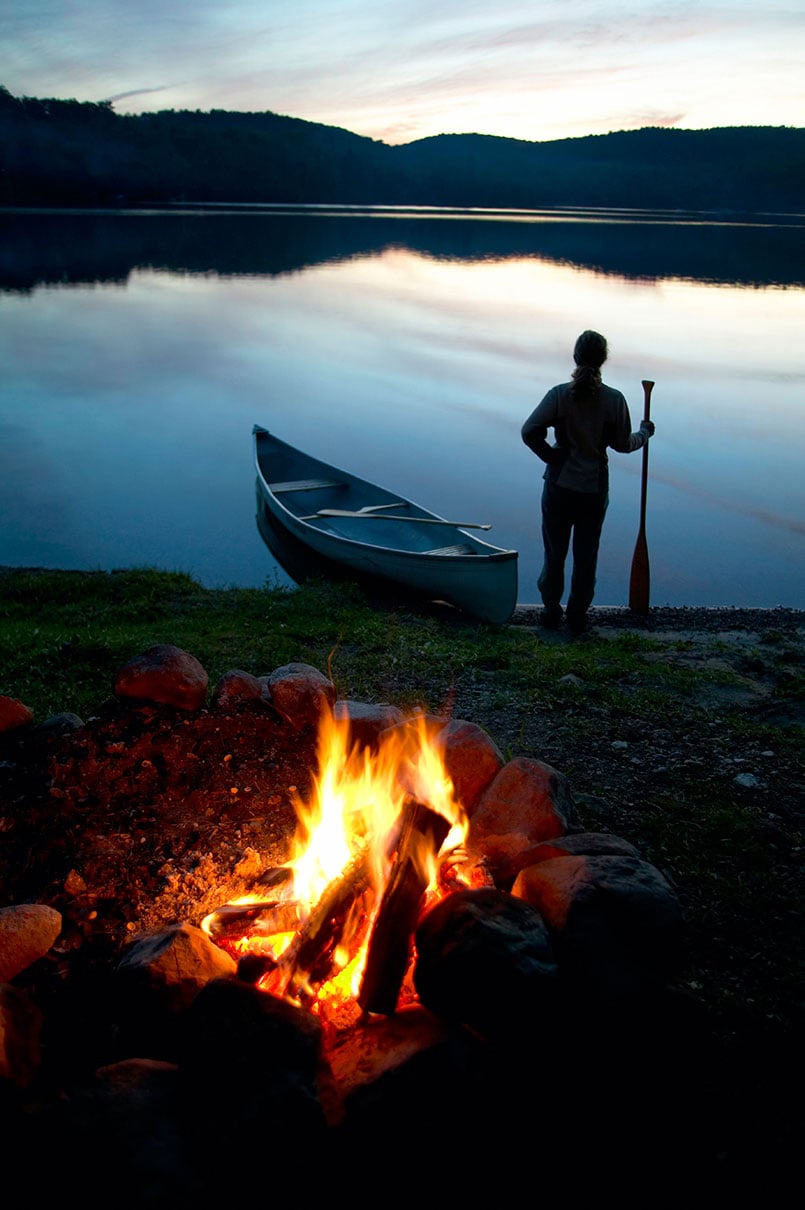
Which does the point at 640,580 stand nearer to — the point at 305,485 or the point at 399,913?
the point at 305,485

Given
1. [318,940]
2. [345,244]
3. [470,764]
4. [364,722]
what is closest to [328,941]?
[318,940]

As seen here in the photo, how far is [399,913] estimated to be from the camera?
3328 millimetres

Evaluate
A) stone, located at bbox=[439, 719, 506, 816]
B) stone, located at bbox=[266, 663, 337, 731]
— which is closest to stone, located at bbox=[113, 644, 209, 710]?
stone, located at bbox=[266, 663, 337, 731]

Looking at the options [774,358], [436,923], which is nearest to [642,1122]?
[436,923]

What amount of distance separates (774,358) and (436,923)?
31682mm

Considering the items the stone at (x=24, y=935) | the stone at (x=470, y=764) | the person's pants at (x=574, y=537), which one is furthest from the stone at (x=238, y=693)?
the person's pants at (x=574, y=537)

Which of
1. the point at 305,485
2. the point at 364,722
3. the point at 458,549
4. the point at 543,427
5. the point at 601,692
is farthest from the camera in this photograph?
the point at 305,485

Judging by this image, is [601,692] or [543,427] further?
[543,427]

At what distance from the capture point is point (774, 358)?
30.9 metres

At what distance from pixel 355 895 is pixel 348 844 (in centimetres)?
45

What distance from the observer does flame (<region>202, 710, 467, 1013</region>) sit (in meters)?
3.38

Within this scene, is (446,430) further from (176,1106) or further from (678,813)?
(176,1106)

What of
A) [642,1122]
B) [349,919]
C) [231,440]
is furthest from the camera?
[231,440]

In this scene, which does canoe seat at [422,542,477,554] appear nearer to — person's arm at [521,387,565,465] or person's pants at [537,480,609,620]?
person's pants at [537,480,609,620]
